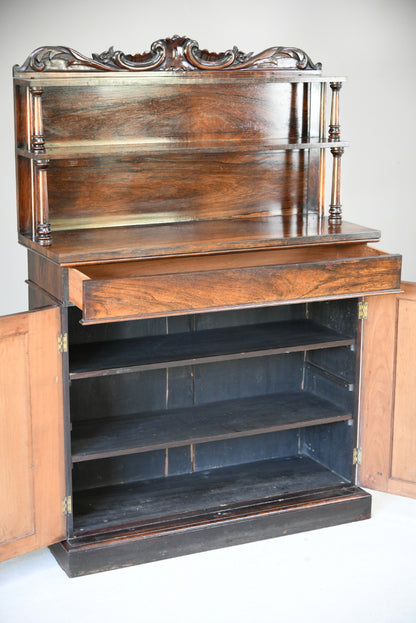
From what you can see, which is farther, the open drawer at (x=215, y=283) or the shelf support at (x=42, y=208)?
the shelf support at (x=42, y=208)

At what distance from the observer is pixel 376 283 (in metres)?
4.45

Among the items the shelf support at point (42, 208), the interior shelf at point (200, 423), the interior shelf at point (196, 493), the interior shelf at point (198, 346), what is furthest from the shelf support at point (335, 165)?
the shelf support at point (42, 208)

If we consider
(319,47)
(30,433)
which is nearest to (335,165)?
(30,433)

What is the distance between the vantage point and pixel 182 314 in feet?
13.7

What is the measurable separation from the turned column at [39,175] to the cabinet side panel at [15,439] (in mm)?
478

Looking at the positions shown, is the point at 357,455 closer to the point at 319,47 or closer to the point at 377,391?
the point at 377,391

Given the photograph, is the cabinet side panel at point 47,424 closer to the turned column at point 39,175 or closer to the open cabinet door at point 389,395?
the turned column at point 39,175

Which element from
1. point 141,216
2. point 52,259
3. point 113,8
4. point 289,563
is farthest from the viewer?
point 113,8

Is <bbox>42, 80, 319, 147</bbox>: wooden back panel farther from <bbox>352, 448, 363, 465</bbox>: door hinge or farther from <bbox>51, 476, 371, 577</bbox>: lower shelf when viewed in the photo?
<bbox>51, 476, 371, 577</bbox>: lower shelf

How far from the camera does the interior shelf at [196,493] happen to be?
178 inches

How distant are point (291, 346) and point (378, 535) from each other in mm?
958

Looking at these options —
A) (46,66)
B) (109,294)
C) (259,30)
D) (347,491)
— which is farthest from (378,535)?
(259,30)

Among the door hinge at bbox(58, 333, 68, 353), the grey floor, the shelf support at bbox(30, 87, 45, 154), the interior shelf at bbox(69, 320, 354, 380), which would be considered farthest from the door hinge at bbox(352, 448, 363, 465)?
the shelf support at bbox(30, 87, 45, 154)

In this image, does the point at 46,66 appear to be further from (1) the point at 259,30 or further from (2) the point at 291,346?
(1) the point at 259,30
